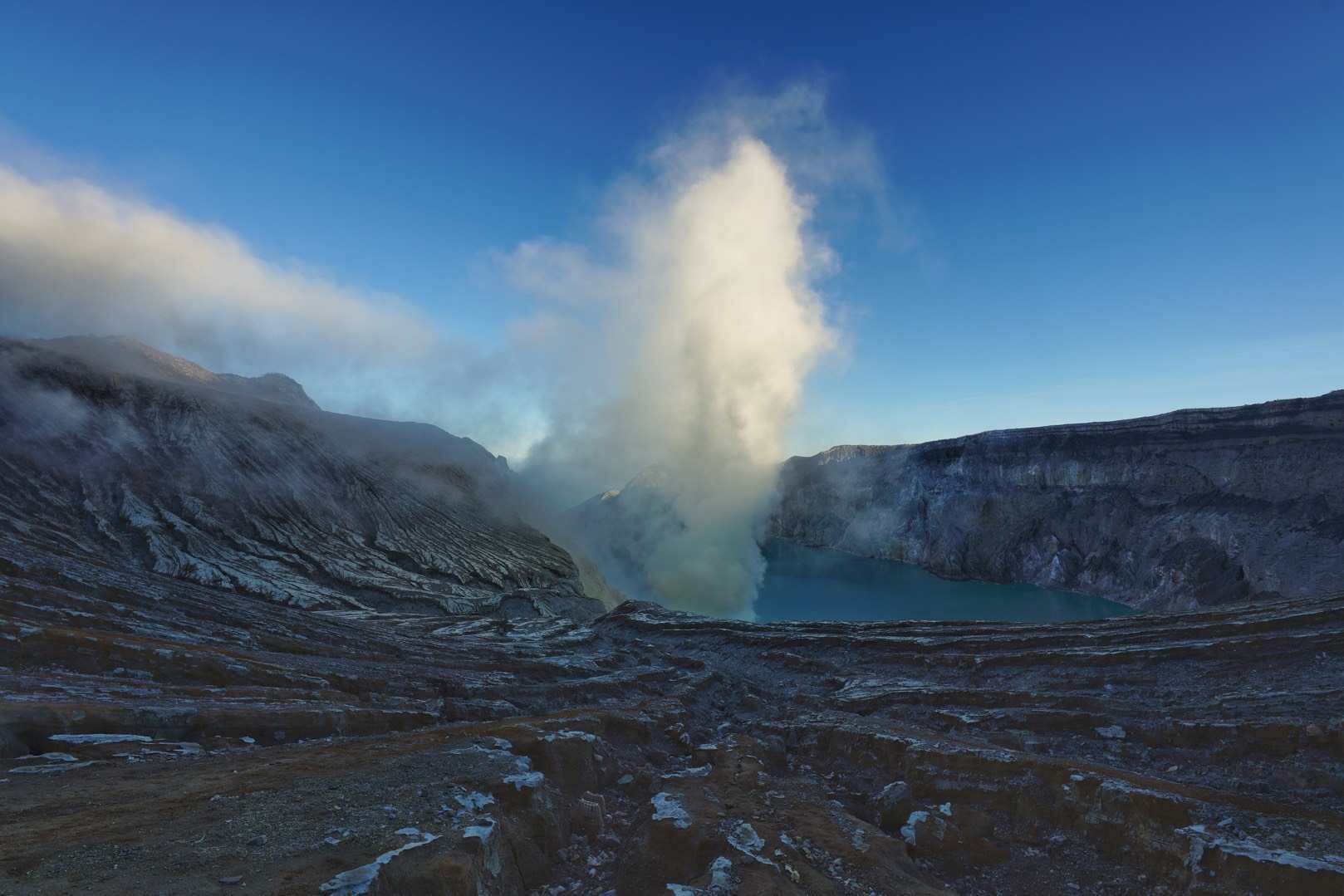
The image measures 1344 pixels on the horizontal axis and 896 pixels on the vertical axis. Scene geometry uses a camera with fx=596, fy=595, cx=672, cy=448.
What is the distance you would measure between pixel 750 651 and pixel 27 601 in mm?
42151

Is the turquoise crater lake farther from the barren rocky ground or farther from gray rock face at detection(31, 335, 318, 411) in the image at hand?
gray rock face at detection(31, 335, 318, 411)

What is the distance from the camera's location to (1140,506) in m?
90.9

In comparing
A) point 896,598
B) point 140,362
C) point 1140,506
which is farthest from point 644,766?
point 140,362

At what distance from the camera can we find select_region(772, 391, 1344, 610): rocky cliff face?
2830 inches

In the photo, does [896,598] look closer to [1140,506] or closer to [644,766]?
[1140,506]

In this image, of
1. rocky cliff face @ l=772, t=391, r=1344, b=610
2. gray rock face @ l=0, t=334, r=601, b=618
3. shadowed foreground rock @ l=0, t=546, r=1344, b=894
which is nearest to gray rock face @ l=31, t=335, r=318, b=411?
gray rock face @ l=0, t=334, r=601, b=618

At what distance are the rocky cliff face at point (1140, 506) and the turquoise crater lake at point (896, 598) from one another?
17.2ft

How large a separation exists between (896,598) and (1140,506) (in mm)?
38615

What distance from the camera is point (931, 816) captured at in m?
17.2

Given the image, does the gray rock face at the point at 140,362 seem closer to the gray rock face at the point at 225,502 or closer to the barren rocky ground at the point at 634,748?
the gray rock face at the point at 225,502

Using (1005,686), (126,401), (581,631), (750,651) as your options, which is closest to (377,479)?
(126,401)

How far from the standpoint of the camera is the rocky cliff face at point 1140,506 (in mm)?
71875

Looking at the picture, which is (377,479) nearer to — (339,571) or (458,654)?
(339,571)

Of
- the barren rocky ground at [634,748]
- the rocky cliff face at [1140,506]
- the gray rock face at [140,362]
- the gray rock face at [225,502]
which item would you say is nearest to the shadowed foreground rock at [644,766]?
the barren rocky ground at [634,748]
